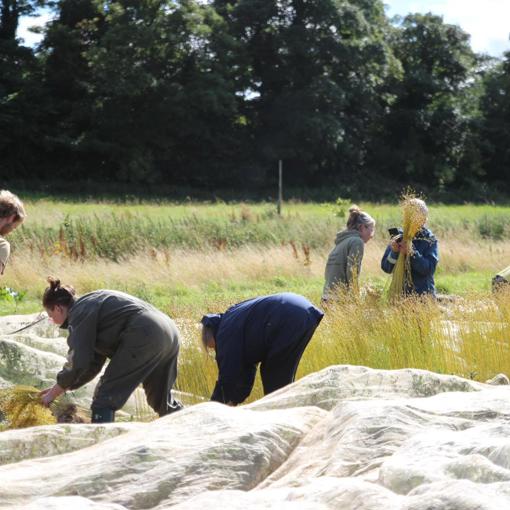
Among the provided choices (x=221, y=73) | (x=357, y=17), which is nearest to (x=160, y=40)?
(x=221, y=73)

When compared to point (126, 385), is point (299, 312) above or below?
above

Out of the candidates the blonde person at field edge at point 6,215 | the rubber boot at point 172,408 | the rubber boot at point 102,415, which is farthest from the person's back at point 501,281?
the blonde person at field edge at point 6,215

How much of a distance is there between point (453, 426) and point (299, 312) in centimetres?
184

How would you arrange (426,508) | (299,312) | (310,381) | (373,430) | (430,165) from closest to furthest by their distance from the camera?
(426,508), (373,430), (310,381), (299,312), (430,165)

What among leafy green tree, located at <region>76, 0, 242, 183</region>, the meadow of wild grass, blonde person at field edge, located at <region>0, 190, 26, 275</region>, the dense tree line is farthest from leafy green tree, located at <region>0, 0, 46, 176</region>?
blonde person at field edge, located at <region>0, 190, 26, 275</region>

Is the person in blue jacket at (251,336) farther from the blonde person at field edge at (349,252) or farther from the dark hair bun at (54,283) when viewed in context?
the blonde person at field edge at (349,252)

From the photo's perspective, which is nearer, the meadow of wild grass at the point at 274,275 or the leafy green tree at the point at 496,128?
the meadow of wild grass at the point at 274,275

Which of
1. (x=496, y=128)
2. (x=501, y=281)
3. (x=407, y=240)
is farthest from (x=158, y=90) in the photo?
(x=407, y=240)

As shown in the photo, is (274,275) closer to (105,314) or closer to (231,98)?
(105,314)

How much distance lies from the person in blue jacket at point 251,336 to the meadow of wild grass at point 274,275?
52.6 inches

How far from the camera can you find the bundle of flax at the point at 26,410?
20.4 feet

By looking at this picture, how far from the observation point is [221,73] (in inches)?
1684

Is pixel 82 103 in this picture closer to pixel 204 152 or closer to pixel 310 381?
pixel 204 152

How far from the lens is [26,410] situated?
20.7 ft
